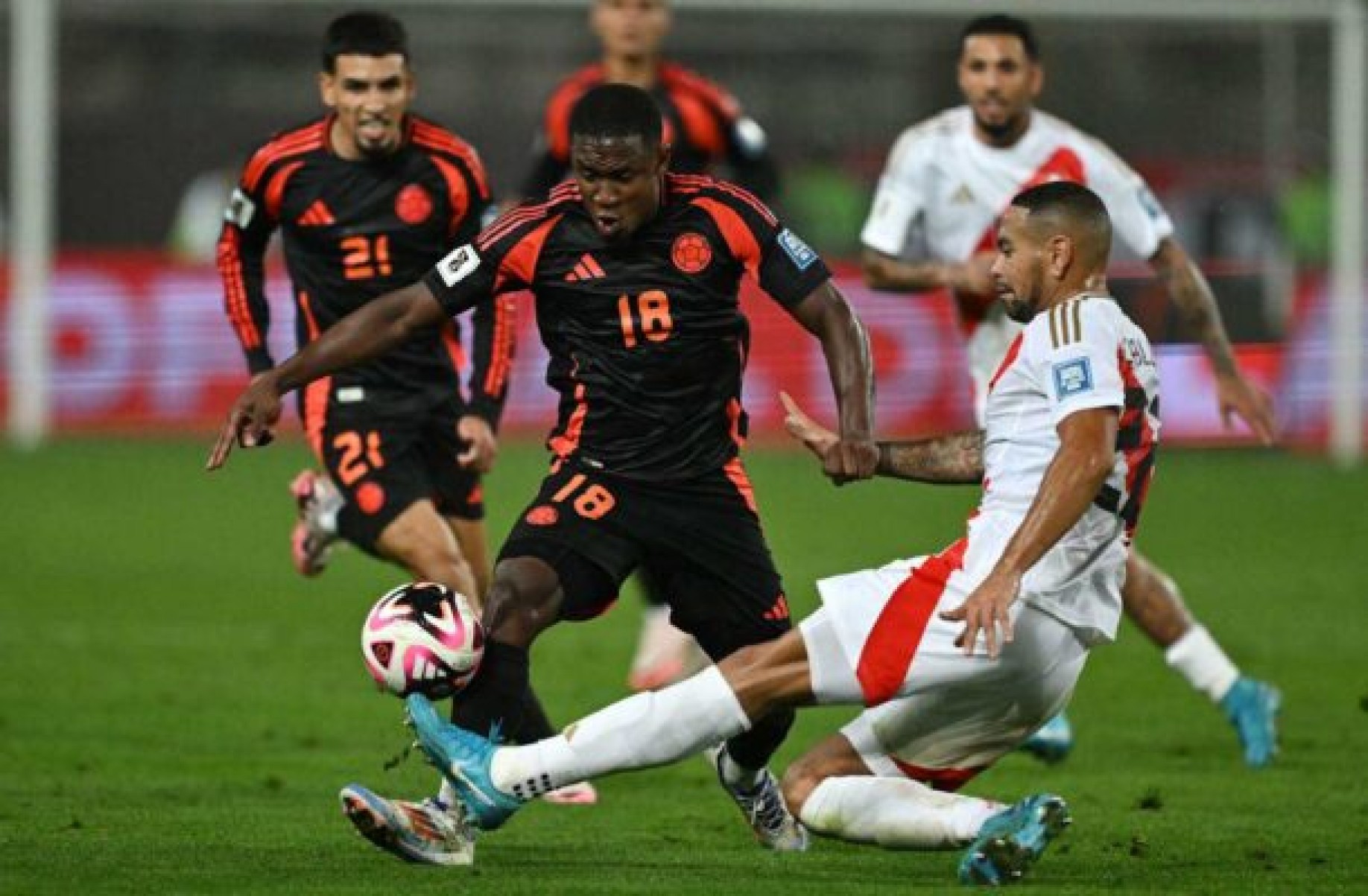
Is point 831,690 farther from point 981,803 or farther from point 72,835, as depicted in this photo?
point 72,835

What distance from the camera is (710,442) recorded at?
7.59 m

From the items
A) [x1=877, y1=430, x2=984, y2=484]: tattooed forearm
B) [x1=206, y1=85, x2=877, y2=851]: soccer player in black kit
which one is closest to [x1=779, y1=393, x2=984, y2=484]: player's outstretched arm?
[x1=877, y1=430, x2=984, y2=484]: tattooed forearm

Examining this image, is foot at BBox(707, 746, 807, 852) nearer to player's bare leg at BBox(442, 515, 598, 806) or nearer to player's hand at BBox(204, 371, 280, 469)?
player's bare leg at BBox(442, 515, 598, 806)

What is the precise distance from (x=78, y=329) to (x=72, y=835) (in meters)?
15.7

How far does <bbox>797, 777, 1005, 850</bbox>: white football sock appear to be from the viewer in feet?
22.4

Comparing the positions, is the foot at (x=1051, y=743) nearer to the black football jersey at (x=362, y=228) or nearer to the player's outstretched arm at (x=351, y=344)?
the black football jersey at (x=362, y=228)

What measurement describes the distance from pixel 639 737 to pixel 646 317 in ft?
4.23

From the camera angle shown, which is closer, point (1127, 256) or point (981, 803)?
point (981, 803)

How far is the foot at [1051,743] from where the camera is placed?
9258 mm

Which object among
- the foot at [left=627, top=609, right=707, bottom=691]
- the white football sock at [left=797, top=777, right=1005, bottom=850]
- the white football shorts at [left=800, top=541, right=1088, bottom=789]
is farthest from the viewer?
the foot at [left=627, top=609, right=707, bottom=691]

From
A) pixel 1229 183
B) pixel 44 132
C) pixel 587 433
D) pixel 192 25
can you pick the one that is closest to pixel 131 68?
pixel 192 25

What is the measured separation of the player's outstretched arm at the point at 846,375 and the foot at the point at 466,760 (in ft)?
3.78

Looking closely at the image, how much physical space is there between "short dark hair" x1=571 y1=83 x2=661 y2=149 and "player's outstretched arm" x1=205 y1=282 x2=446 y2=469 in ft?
2.16

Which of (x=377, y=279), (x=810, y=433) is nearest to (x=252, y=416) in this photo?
(x=810, y=433)
